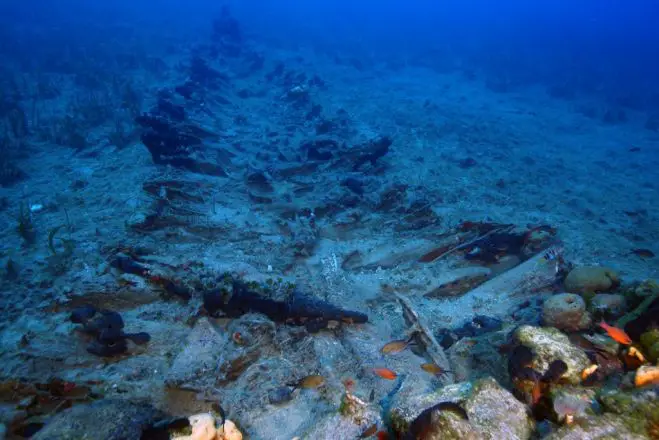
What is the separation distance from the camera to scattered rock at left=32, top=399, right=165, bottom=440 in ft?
9.21

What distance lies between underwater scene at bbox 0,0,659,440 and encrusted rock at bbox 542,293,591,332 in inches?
1.2

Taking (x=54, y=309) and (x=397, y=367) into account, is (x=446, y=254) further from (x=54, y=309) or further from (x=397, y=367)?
(x=54, y=309)

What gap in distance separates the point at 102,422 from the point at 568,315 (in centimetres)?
480

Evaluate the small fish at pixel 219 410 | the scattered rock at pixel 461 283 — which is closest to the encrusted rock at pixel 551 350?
the scattered rock at pixel 461 283

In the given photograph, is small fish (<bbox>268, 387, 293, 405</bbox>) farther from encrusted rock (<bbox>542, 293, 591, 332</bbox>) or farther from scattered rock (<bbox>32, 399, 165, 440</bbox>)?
encrusted rock (<bbox>542, 293, 591, 332</bbox>)

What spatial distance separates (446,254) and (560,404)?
4.09 meters

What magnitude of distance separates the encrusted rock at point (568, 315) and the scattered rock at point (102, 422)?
4.30 m

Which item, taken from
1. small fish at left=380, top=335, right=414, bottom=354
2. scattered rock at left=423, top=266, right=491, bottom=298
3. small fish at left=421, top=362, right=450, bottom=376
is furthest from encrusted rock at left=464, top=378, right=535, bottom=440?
scattered rock at left=423, top=266, right=491, bottom=298

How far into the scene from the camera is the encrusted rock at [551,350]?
2928 millimetres

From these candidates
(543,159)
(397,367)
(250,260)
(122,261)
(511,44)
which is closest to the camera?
(397,367)

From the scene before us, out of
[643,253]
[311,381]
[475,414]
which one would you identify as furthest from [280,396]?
[643,253]

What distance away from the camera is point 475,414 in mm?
2504

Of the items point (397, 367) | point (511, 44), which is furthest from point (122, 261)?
point (511, 44)

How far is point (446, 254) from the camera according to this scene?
6.55m
